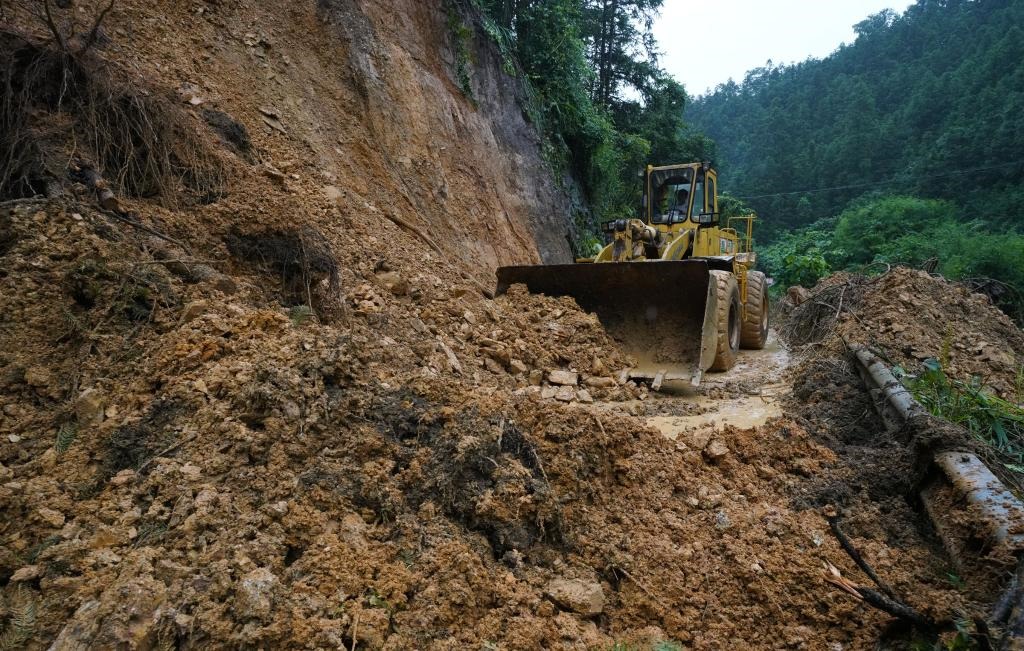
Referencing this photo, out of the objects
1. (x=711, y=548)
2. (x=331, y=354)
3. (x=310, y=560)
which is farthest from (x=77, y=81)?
(x=711, y=548)

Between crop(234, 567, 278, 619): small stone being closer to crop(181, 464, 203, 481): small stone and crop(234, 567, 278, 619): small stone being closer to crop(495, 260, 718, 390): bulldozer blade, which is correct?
crop(181, 464, 203, 481): small stone

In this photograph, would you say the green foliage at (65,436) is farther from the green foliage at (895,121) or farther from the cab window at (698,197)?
the green foliage at (895,121)

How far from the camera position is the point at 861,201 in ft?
124

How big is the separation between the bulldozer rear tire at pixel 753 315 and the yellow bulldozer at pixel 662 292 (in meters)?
0.16

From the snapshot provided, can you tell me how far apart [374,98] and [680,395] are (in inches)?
215

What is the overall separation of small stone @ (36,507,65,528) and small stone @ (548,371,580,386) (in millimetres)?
3823

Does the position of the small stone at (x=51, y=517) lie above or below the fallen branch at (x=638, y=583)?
above

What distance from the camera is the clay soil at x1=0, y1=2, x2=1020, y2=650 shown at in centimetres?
215

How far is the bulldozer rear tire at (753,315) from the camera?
8664mm

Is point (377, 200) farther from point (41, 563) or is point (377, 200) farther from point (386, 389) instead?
point (41, 563)

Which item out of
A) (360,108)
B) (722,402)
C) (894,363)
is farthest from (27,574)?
(360,108)

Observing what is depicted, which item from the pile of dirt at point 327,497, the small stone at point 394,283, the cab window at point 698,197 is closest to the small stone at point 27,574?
the pile of dirt at point 327,497

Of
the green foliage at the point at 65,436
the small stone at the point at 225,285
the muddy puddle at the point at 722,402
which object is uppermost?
the small stone at the point at 225,285

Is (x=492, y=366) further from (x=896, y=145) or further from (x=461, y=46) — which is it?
(x=896, y=145)
